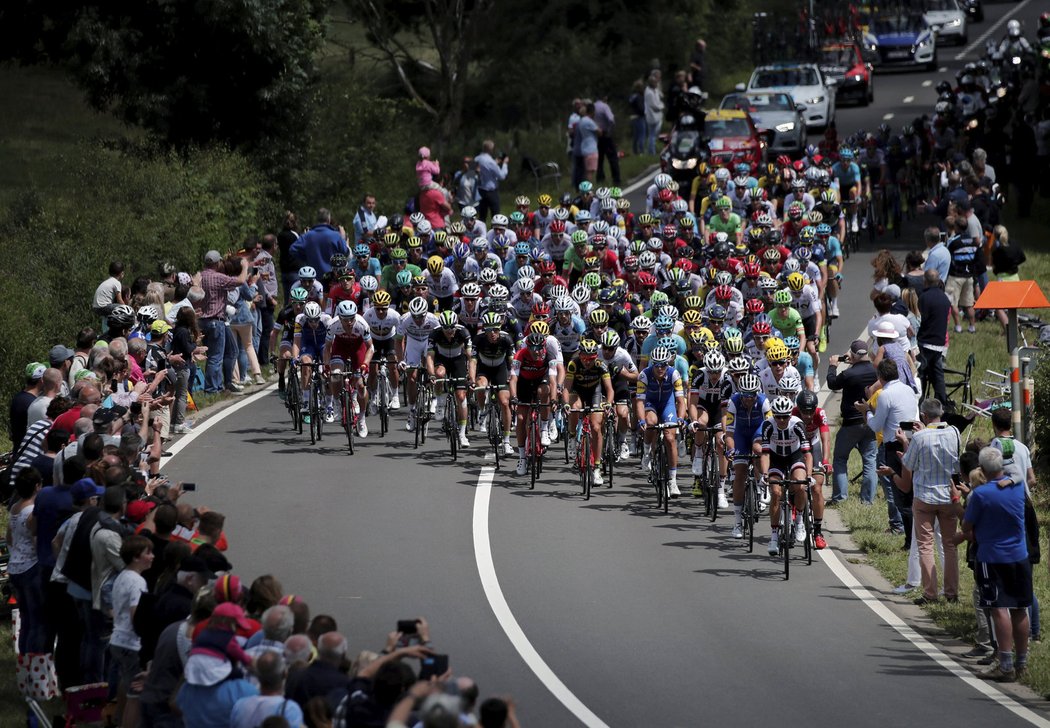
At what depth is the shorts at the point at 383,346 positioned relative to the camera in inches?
941

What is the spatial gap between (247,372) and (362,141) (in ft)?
54.7

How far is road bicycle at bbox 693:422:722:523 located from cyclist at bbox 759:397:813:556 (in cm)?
169

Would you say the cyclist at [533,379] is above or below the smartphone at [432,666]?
above

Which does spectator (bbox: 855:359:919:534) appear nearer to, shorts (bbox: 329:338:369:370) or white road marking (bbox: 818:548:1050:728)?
white road marking (bbox: 818:548:1050:728)

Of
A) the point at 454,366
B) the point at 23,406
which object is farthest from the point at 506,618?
the point at 454,366

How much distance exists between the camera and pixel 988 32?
72.7 m

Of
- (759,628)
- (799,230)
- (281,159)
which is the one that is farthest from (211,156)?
(759,628)

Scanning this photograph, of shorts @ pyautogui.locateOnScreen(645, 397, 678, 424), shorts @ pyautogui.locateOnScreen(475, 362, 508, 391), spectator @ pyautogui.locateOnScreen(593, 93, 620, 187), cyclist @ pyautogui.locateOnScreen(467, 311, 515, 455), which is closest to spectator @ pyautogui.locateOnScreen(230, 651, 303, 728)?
shorts @ pyautogui.locateOnScreen(645, 397, 678, 424)

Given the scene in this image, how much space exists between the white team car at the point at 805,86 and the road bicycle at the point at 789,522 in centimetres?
3001

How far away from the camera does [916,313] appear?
24.8 metres

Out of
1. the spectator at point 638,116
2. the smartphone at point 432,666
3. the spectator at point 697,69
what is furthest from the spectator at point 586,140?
the smartphone at point 432,666

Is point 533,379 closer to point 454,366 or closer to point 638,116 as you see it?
point 454,366

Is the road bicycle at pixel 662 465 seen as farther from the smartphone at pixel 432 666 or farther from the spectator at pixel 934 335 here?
the smartphone at pixel 432 666

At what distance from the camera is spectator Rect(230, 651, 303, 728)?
33.5 ft
